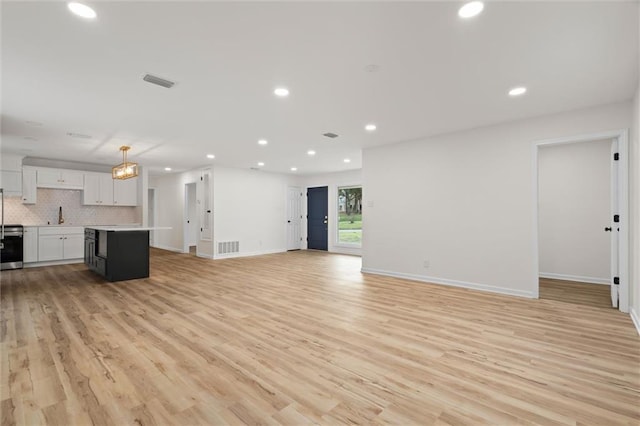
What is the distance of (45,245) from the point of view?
6.87 meters

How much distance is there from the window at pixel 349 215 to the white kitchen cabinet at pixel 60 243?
23.4 ft

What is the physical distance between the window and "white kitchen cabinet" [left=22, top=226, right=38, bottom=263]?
7774 mm

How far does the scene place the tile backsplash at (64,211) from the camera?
6.97 meters

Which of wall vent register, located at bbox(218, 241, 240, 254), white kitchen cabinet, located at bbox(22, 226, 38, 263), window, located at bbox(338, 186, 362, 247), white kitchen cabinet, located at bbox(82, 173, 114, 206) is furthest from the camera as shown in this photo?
window, located at bbox(338, 186, 362, 247)

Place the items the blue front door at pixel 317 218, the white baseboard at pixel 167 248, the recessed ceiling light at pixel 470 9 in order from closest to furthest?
the recessed ceiling light at pixel 470 9 → the white baseboard at pixel 167 248 → the blue front door at pixel 317 218

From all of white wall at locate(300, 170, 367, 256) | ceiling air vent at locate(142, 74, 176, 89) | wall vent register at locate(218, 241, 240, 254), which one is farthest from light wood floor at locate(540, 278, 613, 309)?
wall vent register at locate(218, 241, 240, 254)

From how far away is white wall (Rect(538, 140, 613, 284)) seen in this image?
5.15 meters

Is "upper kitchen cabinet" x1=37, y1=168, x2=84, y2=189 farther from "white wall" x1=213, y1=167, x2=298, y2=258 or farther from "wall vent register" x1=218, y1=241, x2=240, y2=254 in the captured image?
"wall vent register" x1=218, y1=241, x2=240, y2=254

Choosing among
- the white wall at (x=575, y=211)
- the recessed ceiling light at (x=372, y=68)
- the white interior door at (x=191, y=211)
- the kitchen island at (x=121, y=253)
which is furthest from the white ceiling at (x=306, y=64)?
the white interior door at (x=191, y=211)

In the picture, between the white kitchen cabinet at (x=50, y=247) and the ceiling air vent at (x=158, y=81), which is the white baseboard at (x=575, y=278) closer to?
the ceiling air vent at (x=158, y=81)

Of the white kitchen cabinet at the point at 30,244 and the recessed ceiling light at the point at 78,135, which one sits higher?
the recessed ceiling light at the point at 78,135

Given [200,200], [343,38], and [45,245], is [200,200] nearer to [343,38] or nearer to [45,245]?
[45,245]

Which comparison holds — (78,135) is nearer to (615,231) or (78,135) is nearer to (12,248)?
(12,248)

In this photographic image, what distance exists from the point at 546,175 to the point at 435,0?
206 inches
